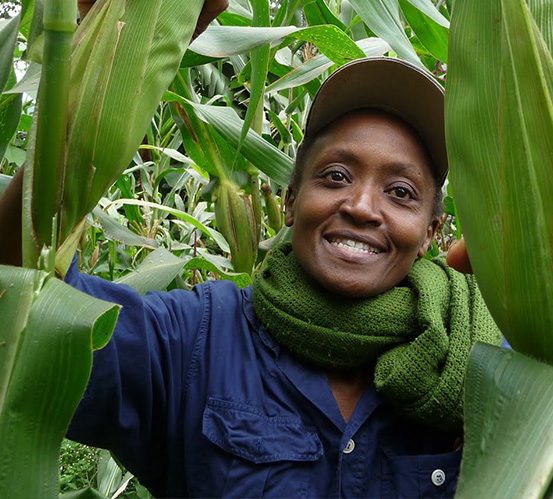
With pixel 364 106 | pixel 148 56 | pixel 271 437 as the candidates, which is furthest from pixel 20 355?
pixel 364 106

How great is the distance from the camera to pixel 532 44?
0.37 m

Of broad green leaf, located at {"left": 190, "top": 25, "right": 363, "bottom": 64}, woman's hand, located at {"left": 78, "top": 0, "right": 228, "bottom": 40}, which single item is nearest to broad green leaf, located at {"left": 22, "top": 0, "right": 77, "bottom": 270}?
woman's hand, located at {"left": 78, "top": 0, "right": 228, "bottom": 40}

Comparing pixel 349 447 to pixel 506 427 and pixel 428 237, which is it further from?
pixel 506 427

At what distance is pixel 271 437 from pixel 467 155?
506 millimetres

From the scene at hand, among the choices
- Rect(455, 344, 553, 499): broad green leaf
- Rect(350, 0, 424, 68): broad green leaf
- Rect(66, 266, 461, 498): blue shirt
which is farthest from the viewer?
Rect(350, 0, 424, 68): broad green leaf

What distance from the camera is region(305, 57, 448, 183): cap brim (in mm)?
940

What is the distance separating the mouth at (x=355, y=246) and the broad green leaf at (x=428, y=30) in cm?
39

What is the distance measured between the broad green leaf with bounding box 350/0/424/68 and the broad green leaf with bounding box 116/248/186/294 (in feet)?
1.48

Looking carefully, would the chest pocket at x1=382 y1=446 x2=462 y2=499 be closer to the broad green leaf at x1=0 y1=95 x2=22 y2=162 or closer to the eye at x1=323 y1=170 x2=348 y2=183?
the eye at x1=323 y1=170 x2=348 y2=183

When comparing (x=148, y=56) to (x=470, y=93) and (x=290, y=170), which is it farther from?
(x=290, y=170)

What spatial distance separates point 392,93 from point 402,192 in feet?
0.52

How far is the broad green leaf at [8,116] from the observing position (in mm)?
761

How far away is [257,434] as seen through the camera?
0.80m

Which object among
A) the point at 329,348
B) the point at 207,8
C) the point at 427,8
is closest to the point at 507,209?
the point at 207,8
